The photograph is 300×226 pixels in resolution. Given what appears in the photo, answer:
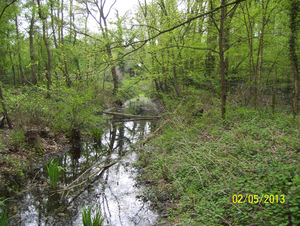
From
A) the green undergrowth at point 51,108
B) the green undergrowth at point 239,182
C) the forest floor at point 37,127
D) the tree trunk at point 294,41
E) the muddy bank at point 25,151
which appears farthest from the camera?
the green undergrowth at point 51,108

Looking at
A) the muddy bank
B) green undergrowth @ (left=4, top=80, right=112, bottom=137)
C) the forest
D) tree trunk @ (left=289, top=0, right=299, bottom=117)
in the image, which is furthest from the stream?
tree trunk @ (left=289, top=0, right=299, bottom=117)

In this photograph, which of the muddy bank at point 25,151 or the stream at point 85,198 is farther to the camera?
the muddy bank at point 25,151

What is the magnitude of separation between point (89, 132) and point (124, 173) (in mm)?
4307

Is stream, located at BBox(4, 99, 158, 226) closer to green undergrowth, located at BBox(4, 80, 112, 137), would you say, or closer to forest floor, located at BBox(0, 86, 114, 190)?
forest floor, located at BBox(0, 86, 114, 190)

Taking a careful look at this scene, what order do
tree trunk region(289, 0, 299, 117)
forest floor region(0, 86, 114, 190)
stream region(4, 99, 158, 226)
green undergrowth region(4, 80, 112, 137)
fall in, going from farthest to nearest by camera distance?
green undergrowth region(4, 80, 112, 137), tree trunk region(289, 0, 299, 117), forest floor region(0, 86, 114, 190), stream region(4, 99, 158, 226)

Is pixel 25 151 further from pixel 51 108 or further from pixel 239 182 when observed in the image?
pixel 239 182

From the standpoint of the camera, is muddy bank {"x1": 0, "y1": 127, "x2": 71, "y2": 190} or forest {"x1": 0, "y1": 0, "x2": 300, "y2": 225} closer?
forest {"x1": 0, "y1": 0, "x2": 300, "y2": 225}

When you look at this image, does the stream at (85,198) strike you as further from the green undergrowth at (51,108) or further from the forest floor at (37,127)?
the green undergrowth at (51,108)

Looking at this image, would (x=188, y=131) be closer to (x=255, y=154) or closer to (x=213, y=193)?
(x=255, y=154)

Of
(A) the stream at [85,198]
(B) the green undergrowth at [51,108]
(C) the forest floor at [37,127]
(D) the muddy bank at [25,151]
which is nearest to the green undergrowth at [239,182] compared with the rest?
(A) the stream at [85,198]

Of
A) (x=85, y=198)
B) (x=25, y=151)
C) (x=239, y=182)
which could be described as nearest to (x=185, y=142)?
(x=239, y=182)

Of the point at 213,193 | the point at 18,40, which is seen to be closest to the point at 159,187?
the point at 213,193

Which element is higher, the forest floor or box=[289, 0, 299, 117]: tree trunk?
box=[289, 0, 299, 117]: tree trunk

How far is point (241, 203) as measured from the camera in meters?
2.82
